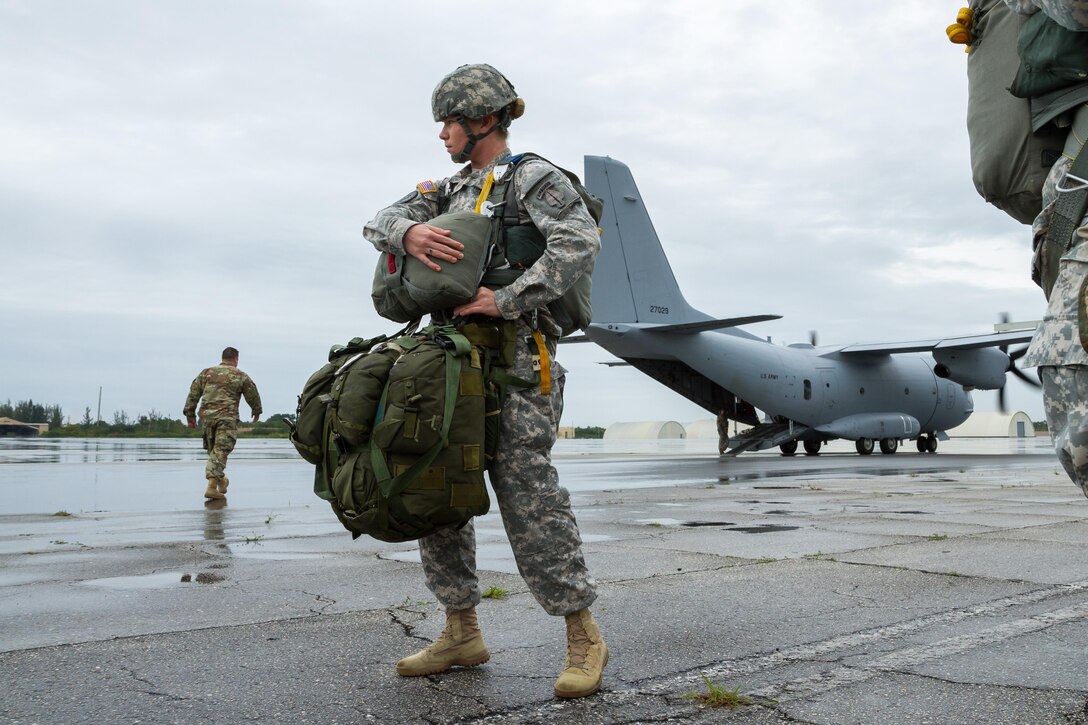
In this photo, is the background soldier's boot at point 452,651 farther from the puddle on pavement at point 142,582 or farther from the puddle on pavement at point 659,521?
the puddle on pavement at point 659,521

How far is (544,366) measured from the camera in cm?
302

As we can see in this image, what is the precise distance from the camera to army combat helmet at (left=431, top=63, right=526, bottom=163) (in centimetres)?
320

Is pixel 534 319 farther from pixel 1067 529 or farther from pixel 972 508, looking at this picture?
pixel 972 508

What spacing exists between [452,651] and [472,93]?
190 centimetres

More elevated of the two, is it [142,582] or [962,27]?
[962,27]

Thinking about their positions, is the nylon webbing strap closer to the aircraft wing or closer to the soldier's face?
the soldier's face

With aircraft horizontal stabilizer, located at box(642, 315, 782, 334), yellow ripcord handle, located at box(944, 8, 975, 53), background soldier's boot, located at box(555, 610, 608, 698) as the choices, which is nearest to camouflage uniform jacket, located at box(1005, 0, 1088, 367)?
yellow ripcord handle, located at box(944, 8, 975, 53)

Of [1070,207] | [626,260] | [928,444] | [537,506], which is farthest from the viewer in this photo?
[928,444]

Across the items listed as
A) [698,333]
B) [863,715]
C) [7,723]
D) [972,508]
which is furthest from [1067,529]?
→ [698,333]

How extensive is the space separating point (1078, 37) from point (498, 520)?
622 centimetres

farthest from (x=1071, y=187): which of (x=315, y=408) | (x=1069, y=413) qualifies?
(x=315, y=408)

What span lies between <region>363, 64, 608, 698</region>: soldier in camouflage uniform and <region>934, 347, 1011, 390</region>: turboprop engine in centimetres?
2359

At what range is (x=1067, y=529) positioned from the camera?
6355 mm

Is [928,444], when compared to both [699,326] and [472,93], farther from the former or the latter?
[472,93]
